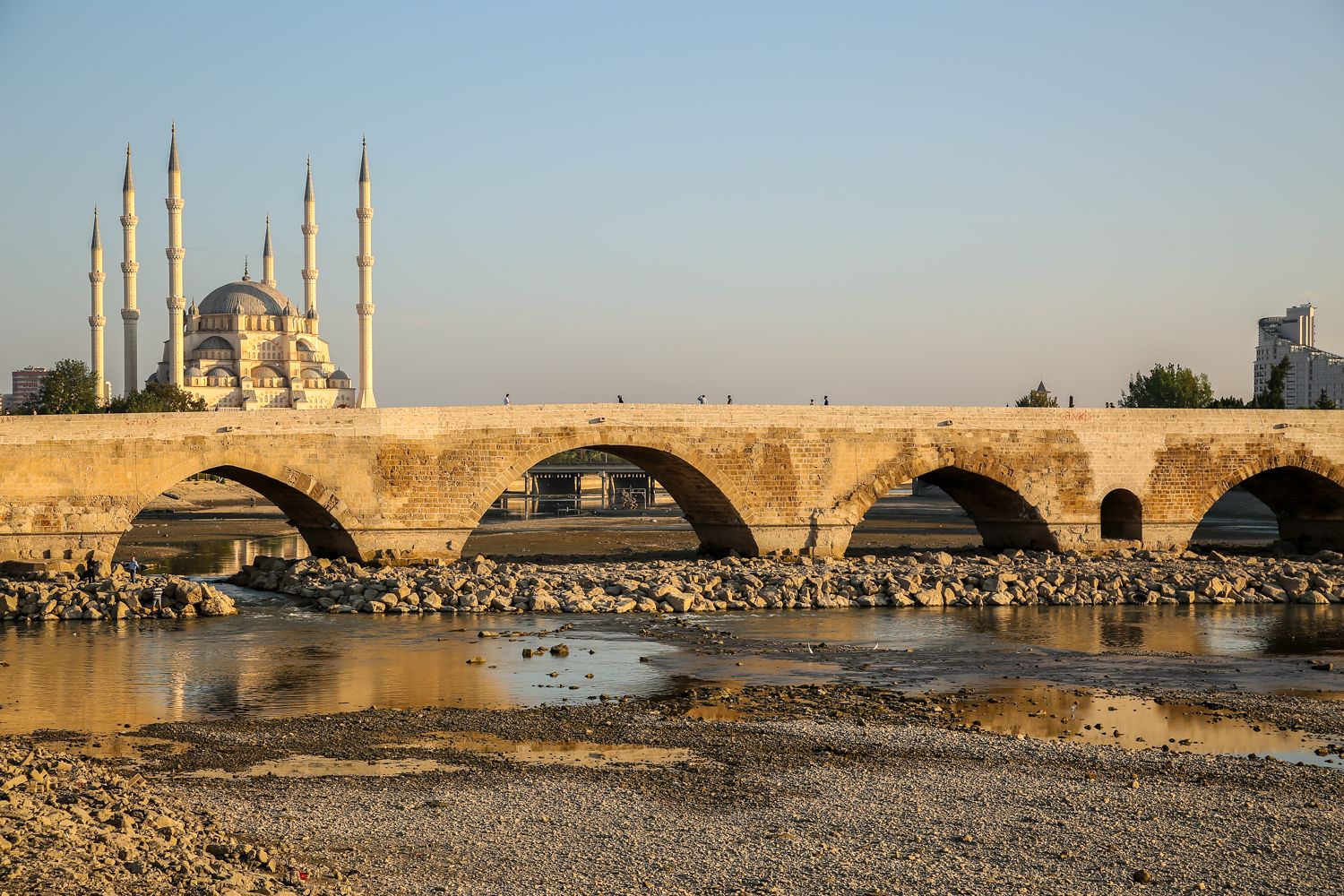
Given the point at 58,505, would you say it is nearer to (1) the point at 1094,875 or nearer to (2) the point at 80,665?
(2) the point at 80,665

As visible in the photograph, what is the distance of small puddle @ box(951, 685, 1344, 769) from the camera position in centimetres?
1076

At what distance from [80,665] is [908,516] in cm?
3579

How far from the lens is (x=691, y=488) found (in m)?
26.2

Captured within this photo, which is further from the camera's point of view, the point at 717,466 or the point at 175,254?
the point at 175,254

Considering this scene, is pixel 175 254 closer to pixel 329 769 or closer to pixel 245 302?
pixel 245 302

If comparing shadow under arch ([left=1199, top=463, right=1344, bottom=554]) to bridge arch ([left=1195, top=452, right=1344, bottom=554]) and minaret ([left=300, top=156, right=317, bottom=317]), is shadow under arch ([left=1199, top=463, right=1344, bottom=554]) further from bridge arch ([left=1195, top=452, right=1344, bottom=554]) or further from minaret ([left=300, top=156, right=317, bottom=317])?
minaret ([left=300, top=156, right=317, bottom=317])

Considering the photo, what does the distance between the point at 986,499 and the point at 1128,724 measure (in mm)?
17108

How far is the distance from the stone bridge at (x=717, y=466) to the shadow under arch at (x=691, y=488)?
2.1 inches

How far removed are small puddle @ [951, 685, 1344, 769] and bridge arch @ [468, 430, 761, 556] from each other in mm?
12068

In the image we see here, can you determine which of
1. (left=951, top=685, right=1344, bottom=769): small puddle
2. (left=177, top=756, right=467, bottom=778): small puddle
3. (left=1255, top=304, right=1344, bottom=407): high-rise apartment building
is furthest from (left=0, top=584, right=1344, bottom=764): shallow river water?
(left=1255, top=304, right=1344, bottom=407): high-rise apartment building

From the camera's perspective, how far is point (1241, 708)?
12391 millimetres

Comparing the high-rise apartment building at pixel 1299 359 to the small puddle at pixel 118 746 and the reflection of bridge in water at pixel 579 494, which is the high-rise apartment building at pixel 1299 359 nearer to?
the reflection of bridge in water at pixel 579 494

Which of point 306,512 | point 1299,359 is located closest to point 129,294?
point 306,512

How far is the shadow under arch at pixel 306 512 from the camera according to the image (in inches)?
904
